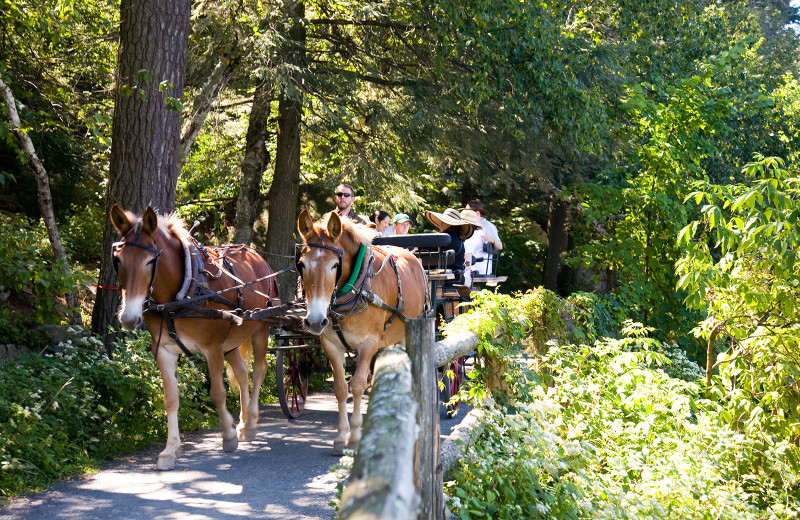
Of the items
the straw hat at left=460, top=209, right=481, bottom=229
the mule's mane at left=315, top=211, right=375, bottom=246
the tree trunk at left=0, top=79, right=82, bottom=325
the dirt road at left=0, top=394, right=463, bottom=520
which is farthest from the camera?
the straw hat at left=460, top=209, right=481, bottom=229

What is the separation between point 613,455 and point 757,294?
2018mm

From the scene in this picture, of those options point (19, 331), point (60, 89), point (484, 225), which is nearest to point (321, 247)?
point (19, 331)

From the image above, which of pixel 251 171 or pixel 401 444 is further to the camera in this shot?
pixel 251 171

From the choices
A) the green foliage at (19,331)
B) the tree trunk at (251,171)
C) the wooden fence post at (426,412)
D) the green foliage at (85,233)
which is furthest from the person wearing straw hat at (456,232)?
the green foliage at (85,233)

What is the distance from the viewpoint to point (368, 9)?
13398 mm

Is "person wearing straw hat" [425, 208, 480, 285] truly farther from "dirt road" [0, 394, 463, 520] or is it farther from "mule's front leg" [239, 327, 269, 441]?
"dirt road" [0, 394, 463, 520]

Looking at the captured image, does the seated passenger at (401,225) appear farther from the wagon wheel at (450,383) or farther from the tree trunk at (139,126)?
the tree trunk at (139,126)

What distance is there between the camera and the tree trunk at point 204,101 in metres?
13.6

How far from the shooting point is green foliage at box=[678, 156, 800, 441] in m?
6.93

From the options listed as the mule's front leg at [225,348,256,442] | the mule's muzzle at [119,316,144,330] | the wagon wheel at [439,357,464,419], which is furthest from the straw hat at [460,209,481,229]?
the mule's muzzle at [119,316,144,330]

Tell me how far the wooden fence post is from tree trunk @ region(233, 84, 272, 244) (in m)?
12.3

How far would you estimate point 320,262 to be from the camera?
719 centimetres

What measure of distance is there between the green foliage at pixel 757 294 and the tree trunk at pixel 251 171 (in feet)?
32.6

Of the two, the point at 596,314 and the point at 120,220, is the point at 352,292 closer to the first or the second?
the point at 120,220
